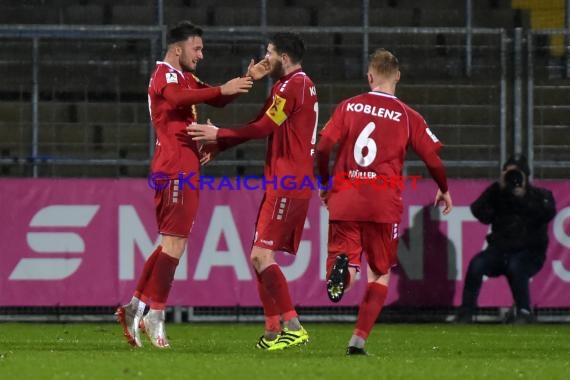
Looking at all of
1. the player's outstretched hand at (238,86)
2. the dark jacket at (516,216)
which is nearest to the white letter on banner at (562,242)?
the dark jacket at (516,216)

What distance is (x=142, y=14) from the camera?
60.8ft

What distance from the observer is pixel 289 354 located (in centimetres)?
959

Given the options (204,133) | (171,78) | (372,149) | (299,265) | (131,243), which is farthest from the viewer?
(299,265)

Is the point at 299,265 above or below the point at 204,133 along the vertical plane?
below

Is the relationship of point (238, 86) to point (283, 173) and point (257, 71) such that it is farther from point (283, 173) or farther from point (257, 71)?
point (283, 173)

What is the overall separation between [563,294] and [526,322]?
48cm

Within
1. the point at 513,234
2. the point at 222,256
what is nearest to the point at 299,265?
the point at 222,256

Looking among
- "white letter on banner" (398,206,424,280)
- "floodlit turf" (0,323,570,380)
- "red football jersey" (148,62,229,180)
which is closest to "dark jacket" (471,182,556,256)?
"white letter on banner" (398,206,424,280)

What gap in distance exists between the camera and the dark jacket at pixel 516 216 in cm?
1477

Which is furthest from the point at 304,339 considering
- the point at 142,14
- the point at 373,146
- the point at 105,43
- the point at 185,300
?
the point at 142,14

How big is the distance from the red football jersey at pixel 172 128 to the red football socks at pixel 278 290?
2.75 feet

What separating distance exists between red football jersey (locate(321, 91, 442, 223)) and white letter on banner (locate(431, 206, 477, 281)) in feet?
18.5

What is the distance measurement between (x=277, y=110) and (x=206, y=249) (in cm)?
505

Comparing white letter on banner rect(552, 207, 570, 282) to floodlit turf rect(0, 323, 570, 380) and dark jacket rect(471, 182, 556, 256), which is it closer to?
dark jacket rect(471, 182, 556, 256)
